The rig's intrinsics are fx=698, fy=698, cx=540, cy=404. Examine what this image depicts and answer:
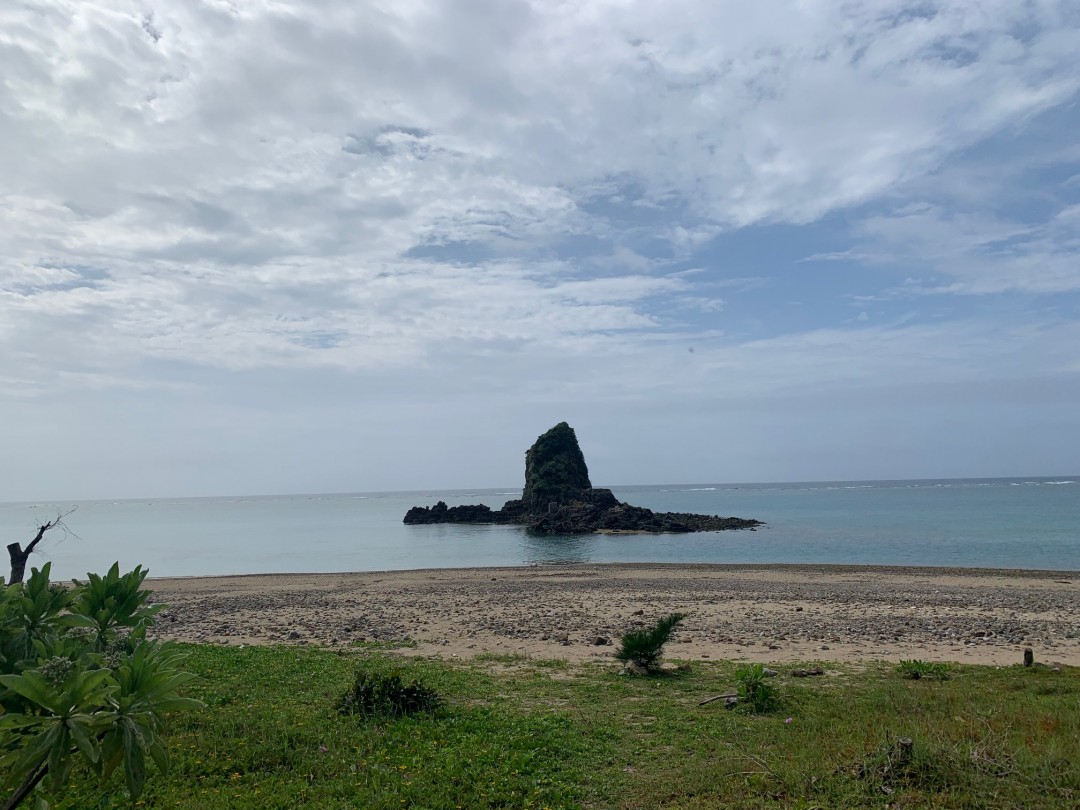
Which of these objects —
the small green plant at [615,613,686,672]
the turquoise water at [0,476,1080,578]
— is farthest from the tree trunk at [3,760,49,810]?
the turquoise water at [0,476,1080,578]

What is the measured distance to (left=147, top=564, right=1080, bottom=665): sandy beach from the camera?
17.6 m

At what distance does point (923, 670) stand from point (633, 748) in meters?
7.20

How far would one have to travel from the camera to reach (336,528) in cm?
9881

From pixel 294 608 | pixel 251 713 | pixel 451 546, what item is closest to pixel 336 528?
pixel 451 546

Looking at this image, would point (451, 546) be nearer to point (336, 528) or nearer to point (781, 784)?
point (336, 528)

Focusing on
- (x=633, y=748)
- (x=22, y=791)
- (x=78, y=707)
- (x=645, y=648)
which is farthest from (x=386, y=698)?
(x=78, y=707)

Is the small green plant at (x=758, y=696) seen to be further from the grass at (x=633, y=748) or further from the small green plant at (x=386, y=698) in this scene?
the small green plant at (x=386, y=698)

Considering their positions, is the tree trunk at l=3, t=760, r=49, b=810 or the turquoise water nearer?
the tree trunk at l=3, t=760, r=49, b=810

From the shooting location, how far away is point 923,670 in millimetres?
13109

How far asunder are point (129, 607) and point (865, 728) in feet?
28.3

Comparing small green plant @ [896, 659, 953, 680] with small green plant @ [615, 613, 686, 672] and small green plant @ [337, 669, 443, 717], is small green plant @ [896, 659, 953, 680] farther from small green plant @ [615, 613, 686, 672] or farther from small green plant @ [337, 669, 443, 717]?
small green plant @ [337, 669, 443, 717]

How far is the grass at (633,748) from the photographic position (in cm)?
722

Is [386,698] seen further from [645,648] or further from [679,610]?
[679,610]

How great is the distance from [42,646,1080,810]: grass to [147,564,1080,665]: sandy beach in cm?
483
